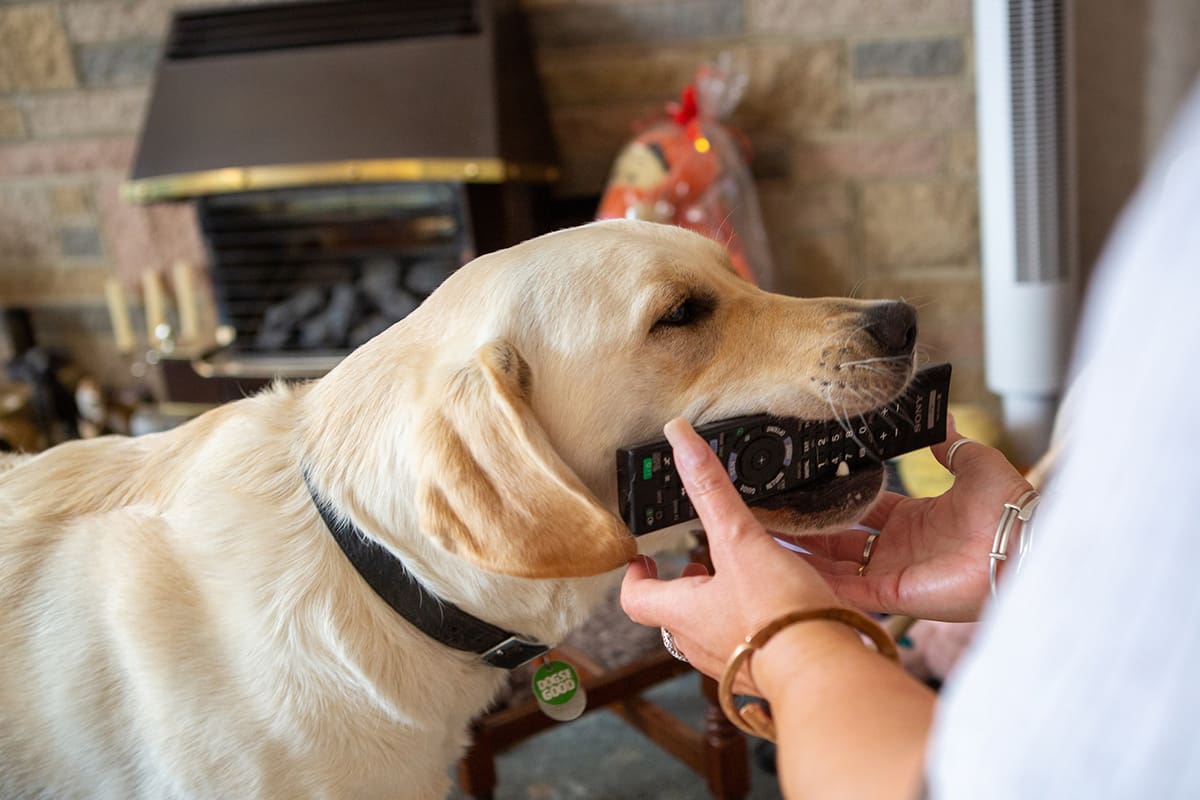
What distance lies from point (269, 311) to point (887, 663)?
2.41 meters

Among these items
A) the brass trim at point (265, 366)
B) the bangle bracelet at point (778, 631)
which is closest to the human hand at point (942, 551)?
the bangle bracelet at point (778, 631)

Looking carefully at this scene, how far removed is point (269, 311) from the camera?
8.80 ft

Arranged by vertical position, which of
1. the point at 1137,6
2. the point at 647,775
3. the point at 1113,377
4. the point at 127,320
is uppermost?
the point at 1137,6

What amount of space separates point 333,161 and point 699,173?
3.12 feet

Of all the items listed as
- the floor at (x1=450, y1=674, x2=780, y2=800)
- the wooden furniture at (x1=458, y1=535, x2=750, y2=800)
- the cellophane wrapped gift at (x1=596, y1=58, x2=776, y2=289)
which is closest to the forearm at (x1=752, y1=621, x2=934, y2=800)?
the wooden furniture at (x1=458, y1=535, x2=750, y2=800)

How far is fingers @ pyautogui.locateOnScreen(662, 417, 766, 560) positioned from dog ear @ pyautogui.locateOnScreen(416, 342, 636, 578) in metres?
0.07

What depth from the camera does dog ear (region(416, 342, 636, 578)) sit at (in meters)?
0.77

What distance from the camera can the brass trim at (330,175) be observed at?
2.30 meters

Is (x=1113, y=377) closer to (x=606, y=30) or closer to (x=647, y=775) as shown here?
(x=647, y=775)

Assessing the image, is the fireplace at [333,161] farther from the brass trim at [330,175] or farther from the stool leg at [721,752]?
the stool leg at [721,752]

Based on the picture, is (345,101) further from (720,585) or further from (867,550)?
(720,585)

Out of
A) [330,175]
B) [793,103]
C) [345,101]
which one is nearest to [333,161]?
[330,175]

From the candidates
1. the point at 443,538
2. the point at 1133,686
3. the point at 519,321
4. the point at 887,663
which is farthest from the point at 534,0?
the point at 1133,686

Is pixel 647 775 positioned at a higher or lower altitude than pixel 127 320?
lower
